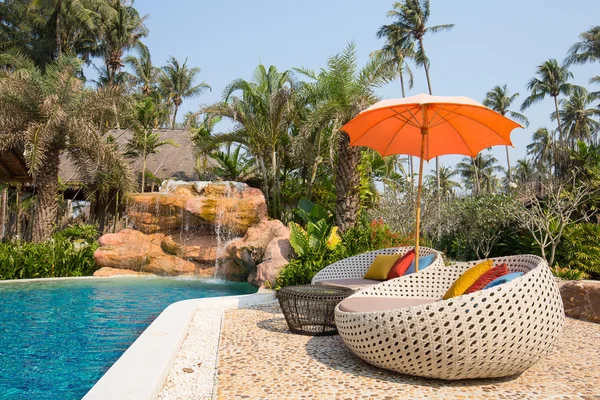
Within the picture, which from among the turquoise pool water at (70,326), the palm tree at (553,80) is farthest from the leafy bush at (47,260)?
the palm tree at (553,80)

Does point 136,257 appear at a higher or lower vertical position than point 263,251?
lower

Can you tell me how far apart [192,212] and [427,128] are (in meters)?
9.06

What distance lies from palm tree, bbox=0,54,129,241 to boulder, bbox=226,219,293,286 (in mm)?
5811

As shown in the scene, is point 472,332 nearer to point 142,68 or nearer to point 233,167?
point 233,167

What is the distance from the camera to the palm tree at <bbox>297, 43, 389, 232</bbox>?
1178cm

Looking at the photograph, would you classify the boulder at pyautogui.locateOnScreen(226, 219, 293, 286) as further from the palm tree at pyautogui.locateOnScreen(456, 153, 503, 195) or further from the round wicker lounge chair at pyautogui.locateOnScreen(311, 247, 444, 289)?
the palm tree at pyautogui.locateOnScreen(456, 153, 503, 195)

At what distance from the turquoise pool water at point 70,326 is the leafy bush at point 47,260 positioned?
1099mm

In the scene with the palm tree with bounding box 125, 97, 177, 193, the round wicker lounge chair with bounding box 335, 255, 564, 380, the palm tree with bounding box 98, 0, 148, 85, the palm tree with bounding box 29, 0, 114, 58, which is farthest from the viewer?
the palm tree with bounding box 98, 0, 148, 85

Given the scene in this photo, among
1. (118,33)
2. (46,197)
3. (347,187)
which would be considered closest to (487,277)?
(347,187)

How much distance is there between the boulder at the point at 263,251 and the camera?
9.36 meters

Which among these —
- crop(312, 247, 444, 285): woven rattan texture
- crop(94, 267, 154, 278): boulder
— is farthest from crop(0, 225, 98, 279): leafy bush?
crop(312, 247, 444, 285): woven rattan texture

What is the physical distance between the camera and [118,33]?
102 ft

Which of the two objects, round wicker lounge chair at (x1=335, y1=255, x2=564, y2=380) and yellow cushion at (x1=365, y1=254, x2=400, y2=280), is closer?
round wicker lounge chair at (x1=335, y1=255, x2=564, y2=380)

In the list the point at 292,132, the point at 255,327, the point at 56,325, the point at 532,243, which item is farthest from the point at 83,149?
the point at 532,243
